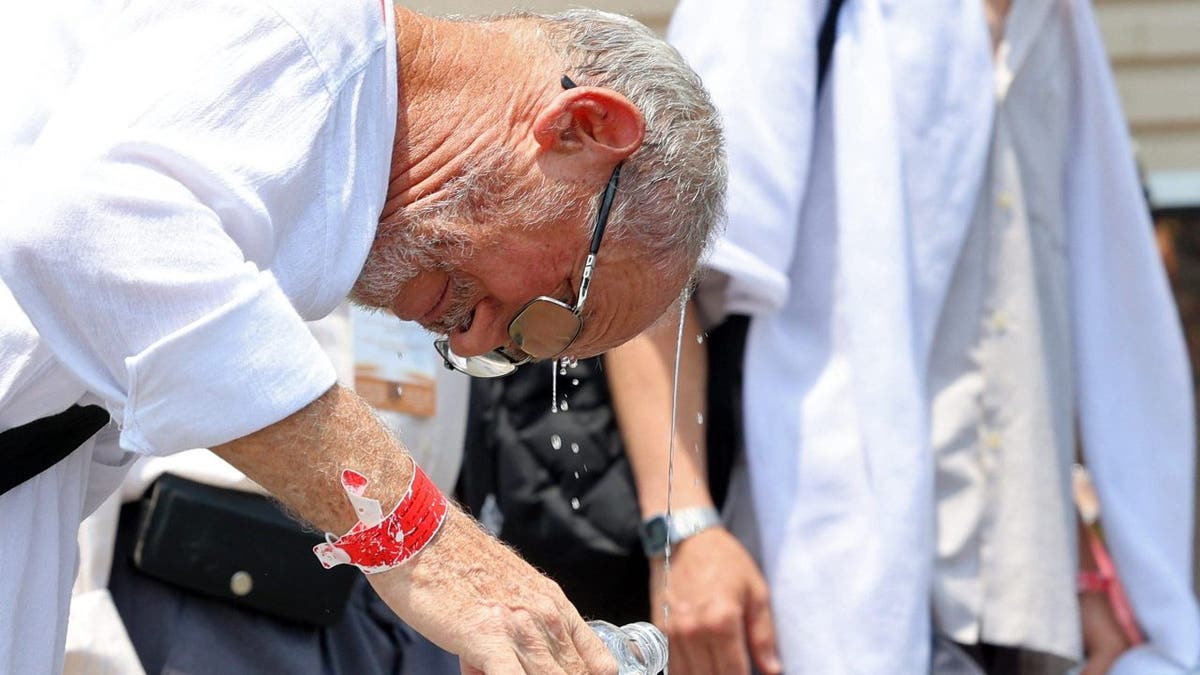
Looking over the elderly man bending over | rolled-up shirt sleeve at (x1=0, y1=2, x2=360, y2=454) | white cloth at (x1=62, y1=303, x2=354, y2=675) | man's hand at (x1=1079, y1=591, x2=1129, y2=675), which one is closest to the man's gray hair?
the elderly man bending over

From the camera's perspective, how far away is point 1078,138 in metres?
3.07

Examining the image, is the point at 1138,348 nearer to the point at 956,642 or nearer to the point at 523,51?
the point at 956,642

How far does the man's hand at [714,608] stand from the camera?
2.56 meters

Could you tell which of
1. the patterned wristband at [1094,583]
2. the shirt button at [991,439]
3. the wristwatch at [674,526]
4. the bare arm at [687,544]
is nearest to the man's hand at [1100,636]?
the patterned wristband at [1094,583]

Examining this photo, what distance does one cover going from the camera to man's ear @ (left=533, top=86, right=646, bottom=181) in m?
1.80

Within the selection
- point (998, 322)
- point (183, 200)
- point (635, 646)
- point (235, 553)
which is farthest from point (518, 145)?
point (998, 322)

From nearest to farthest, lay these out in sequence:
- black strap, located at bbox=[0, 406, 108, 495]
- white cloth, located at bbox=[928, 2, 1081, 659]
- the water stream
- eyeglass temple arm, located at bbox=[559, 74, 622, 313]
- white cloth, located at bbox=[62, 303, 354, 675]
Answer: black strap, located at bbox=[0, 406, 108, 495]
eyeglass temple arm, located at bbox=[559, 74, 622, 313]
white cloth, located at bbox=[62, 303, 354, 675]
the water stream
white cloth, located at bbox=[928, 2, 1081, 659]

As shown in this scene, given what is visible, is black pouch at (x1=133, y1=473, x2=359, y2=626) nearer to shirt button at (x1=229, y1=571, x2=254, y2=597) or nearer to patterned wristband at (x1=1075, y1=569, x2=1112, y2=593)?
shirt button at (x1=229, y1=571, x2=254, y2=597)

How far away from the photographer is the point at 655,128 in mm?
1854

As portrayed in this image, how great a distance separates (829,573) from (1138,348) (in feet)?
2.84

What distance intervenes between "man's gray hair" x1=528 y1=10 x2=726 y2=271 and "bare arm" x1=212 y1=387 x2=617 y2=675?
44cm

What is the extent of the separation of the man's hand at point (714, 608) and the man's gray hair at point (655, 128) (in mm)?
748

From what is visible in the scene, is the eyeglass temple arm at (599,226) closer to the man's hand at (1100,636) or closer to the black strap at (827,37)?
the black strap at (827,37)

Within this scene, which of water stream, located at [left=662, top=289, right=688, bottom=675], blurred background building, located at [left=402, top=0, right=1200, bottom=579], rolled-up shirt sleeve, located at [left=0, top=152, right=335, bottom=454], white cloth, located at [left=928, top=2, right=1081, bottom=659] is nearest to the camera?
rolled-up shirt sleeve, located at [left=0, top=152, right=335, bottom=454]
